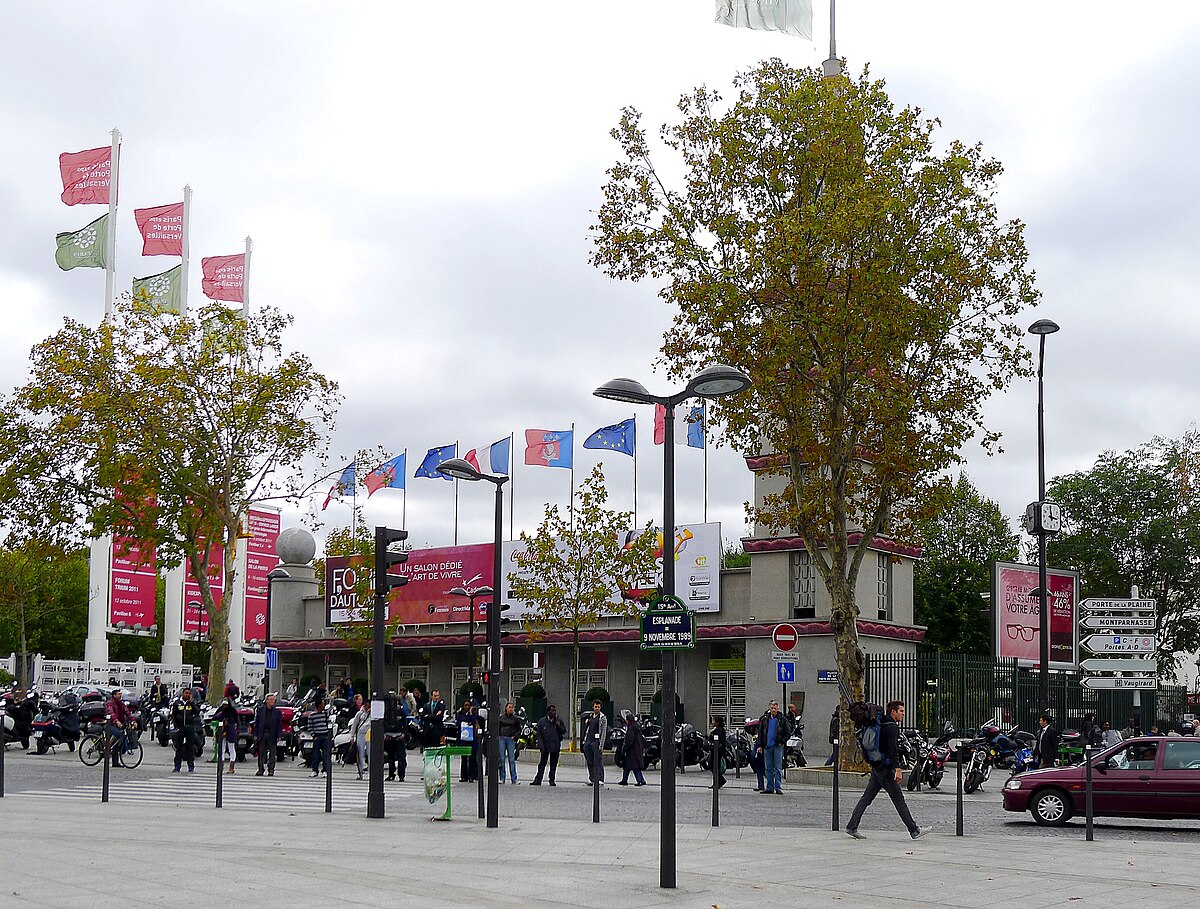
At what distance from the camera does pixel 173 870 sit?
13.6 metres

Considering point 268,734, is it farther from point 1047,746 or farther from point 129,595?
point 129,595

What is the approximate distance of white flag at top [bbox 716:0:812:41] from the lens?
32531 millimetres

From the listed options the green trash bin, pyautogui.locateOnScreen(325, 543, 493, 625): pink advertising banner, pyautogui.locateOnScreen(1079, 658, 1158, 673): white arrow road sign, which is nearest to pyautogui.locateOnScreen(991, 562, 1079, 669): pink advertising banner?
pyautogui.locateOnScreen(1079, 658, 1158, 673): white arrow road sign

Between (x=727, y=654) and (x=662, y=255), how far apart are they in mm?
19192

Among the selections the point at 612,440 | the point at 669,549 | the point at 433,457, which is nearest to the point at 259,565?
the point at 433,457

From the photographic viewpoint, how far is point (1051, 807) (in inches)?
821

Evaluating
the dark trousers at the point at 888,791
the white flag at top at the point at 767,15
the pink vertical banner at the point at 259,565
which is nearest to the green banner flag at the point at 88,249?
the pink vertical banner at the point at 259,565

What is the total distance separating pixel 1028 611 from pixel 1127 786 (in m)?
20.6

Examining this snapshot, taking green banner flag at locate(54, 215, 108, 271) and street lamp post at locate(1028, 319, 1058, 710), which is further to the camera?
green banner flag at locate(54, 215, 108, 271)

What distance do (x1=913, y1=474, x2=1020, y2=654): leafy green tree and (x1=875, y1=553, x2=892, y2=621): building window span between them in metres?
20.5

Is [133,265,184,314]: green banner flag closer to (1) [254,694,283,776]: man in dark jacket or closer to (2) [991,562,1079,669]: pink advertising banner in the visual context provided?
(1) [254,694,283,776]: man in dark jacket

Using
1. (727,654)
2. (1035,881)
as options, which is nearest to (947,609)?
(727,654)

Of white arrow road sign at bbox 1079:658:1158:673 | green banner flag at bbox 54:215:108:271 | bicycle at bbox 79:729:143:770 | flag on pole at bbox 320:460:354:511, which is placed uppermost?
green banner flag at bbox 54:215:108:271

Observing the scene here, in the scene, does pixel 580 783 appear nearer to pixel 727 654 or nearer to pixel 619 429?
pixel 727 654
